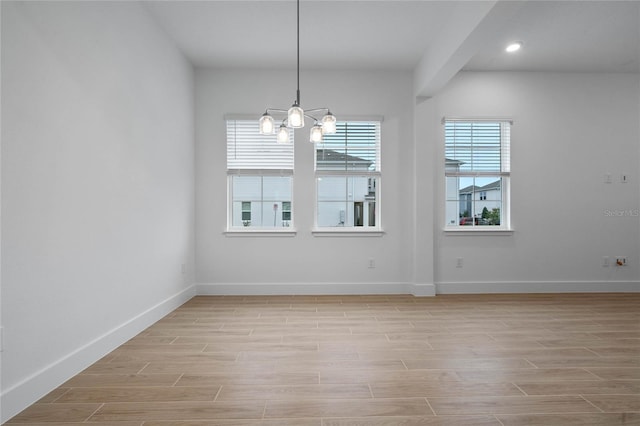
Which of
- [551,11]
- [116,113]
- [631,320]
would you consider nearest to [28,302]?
[116,113]

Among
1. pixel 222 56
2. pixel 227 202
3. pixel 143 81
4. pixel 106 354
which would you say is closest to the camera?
pixel 106 354

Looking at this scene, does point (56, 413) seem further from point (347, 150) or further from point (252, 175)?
point (347, 150)

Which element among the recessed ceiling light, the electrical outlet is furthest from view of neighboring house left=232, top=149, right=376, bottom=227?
the electrical outlet

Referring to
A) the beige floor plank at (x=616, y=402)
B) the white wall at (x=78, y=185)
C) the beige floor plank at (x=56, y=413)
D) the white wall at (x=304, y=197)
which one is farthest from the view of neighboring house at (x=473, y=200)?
the beige floor plank at (x=56, y=413)

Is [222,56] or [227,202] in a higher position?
[222,56]

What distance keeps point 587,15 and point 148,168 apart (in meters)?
4.52

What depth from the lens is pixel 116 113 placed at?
2838mm

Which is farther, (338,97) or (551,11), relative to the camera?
(338,97)

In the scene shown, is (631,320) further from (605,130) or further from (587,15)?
(587,15)

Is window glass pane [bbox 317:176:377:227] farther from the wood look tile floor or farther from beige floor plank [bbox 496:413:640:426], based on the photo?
beige floor plank [bbox 496:413:640:426]

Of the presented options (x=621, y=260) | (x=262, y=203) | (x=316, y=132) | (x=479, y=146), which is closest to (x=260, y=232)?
(x=262, y=203)

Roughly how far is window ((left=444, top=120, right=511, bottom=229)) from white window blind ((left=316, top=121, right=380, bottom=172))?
1.06m

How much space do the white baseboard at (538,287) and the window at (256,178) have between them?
7.90 ft

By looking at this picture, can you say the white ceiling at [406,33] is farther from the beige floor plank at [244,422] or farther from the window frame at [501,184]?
the beige floor plank at [244,422]
